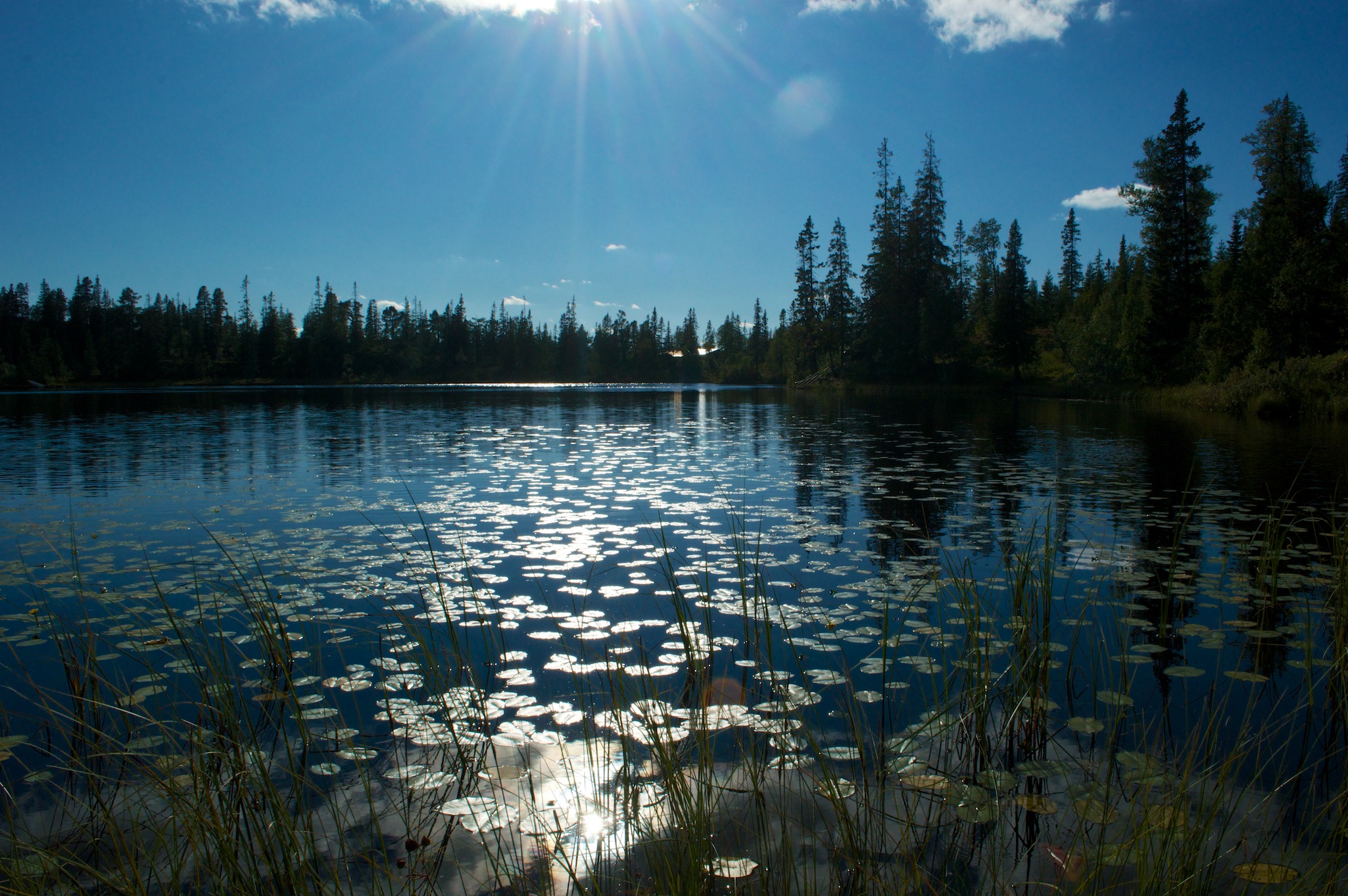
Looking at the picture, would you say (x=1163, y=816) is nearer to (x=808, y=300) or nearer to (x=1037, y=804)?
(x=1037, y=804)

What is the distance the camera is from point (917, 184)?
61.4m

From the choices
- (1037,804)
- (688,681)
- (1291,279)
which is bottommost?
(1037,804)

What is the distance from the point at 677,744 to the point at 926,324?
55473 mm

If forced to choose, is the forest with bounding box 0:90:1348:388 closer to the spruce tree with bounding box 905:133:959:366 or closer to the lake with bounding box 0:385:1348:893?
the spruce tree with bounding box 905:133:959:366

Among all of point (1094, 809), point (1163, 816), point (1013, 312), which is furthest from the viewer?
point (1013, 312)

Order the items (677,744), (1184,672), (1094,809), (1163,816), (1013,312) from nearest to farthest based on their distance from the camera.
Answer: (1163,816) < (1094,809) < (677,744) < (1184,672) < (1013,312)

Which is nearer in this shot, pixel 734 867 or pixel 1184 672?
pixel 734 867

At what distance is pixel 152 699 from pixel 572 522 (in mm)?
5365

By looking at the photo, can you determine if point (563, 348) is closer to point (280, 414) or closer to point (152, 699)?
point (280, 414)

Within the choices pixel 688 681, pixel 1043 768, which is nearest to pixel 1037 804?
pixel 1043 768

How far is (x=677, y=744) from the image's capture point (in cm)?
365

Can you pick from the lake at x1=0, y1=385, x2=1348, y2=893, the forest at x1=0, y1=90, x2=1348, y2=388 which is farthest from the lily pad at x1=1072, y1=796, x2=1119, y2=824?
the forest at x1=0, y1=90, x2=1348, y2=388

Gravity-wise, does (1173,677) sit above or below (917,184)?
below

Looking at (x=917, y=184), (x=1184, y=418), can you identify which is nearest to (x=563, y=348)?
(x=917, y=184)
